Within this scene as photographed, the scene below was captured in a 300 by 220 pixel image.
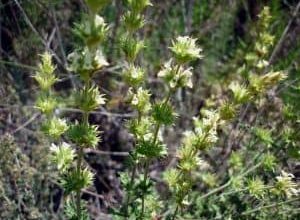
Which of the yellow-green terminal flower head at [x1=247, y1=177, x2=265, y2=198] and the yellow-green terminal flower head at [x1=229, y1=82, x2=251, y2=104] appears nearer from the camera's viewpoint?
the yellow-green terminal flower head at [x1=229, y1=82, x2=251, y2=104]

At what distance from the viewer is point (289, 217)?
7.47 ft

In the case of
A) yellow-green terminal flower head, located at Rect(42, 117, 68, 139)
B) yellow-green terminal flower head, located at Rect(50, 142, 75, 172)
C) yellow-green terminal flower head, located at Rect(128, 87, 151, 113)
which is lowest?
yellow-green terminal flower head, located at Rect(50, 142, 75, 172)

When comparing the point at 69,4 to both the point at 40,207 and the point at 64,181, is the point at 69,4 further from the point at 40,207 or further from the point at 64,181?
the point at 64,181

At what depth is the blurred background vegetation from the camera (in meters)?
2.32

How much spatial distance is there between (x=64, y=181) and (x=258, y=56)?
1.30 meters

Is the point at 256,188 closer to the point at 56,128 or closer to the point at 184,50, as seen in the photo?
the point at 184,50

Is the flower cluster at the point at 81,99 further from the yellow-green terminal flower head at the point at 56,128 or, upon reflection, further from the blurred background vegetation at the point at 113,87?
the blurred background vegetation at the point at 113,87

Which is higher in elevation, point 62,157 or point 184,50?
point 184,50

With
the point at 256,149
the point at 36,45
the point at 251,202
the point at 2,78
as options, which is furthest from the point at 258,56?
the point at 2,78

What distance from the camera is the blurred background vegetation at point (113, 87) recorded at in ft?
7.61

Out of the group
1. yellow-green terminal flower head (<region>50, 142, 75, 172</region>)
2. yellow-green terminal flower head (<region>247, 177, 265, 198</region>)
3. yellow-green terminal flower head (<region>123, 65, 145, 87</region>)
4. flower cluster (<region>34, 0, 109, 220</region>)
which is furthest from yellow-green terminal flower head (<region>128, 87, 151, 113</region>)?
yellow-green terminal flower head (<region>247, 177, 265, 198</region>)

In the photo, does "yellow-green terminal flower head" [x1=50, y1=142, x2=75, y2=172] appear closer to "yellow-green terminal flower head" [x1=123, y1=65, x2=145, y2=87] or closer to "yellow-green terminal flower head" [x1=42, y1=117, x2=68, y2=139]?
"yellow-green terminal flower head" [x1=42, y1=117, x2=68, y2=139]

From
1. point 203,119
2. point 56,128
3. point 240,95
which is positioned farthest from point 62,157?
point 240,95

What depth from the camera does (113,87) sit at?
322 centimetres
